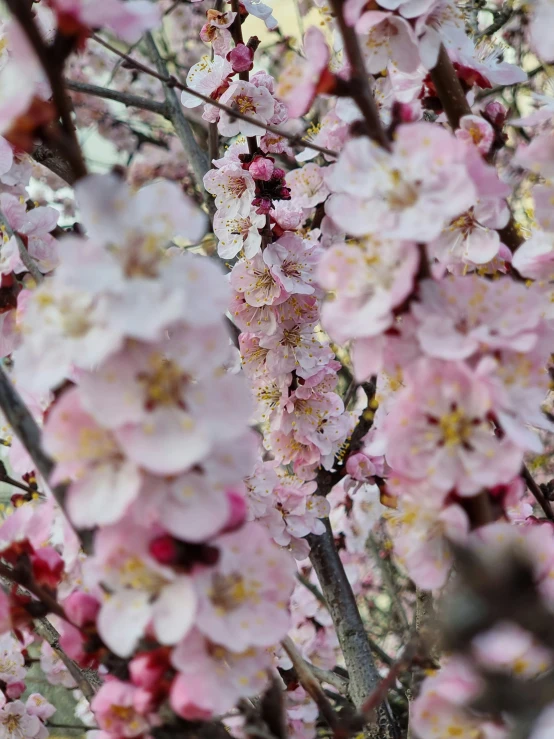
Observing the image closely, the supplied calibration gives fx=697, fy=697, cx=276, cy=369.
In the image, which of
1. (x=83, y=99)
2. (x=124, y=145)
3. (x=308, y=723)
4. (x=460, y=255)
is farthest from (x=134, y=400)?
(x=124, y=145)

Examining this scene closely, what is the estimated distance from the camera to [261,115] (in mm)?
1603

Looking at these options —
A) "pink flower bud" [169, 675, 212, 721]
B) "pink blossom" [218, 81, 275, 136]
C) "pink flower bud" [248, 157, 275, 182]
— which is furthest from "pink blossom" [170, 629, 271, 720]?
"pink blossom" [218, 81, 275, 136]

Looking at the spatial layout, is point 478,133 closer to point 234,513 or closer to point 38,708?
point 234,513

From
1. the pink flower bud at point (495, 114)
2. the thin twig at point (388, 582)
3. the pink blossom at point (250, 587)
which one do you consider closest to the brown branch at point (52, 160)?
the pink flower bud at point (495, 114)

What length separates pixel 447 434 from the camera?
68 centimetres

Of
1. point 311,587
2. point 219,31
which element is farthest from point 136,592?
point 311,587

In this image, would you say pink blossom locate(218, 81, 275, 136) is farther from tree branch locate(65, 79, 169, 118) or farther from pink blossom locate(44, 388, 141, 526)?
pink blossom locate(44, 388, 141, 526)

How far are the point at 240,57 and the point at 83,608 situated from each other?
126 cm

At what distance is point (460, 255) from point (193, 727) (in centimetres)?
72

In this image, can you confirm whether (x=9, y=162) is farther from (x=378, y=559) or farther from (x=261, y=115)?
(x=378, y=559)

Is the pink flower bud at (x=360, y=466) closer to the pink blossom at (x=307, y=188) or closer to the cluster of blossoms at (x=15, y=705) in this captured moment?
the pink blossom at (x=307, y=188)

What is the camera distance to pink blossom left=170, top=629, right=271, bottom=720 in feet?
2.04

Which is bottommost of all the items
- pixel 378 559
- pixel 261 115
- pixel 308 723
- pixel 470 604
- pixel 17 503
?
pixel 378 559

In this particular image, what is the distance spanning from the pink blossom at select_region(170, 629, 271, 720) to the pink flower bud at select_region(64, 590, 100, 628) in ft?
0.44
